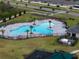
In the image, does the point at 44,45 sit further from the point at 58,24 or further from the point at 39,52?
the point at 58,24

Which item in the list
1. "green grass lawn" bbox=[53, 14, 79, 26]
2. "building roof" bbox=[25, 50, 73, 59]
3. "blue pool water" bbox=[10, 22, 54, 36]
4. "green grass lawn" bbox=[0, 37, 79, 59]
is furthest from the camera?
"green grass lawn" bbox=[53, 14, 79, 26]

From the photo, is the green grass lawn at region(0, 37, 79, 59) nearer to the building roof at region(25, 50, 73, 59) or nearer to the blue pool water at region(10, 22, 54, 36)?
the building roof at region(25, 50, 73, 59)

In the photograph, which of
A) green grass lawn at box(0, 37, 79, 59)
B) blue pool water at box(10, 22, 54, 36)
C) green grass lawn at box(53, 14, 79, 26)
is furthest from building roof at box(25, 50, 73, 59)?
green grass lawn at box(53, 14, 79, 26)

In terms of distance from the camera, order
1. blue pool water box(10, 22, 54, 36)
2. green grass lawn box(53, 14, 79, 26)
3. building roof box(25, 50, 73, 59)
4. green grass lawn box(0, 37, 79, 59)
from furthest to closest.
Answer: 1. green grass lawn box(53, 14, 79, 26)
2. blue pool water box(10, 22, 54, 36)
3. green grass lawn box(0, 37, 79, 59)
4. building roof box(25, 50, 73, 59)

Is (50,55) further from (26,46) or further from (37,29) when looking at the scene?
(37,29)

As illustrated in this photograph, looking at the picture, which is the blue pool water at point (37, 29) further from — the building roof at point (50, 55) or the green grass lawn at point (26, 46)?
the building roof at point (50, 55)

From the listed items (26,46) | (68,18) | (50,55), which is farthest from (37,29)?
(50,55)

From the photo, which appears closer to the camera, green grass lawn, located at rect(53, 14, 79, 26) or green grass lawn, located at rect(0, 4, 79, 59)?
green grass lawn, located at rect(0, 4, 79, 59)

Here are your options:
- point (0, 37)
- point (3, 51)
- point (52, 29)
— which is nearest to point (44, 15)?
point (52, 29)
